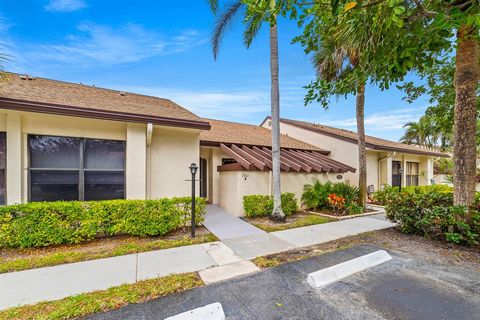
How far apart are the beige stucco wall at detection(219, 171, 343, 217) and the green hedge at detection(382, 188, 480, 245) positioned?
346 cm

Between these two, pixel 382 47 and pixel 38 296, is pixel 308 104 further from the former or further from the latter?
pixel 38 296

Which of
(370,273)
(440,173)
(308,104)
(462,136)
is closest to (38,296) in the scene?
(370,273)

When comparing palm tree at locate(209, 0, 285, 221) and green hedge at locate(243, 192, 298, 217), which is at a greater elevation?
palm tree at locate(209, 0, 285, 221)

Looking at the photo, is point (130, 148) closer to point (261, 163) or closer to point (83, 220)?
point (83, 220)

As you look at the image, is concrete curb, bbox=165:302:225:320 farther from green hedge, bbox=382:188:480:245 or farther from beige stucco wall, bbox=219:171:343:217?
green hedge, bbox=382:188:480:245

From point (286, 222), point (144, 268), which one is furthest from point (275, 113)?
point (144, 268)

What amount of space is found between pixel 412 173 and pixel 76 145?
21.3 meters

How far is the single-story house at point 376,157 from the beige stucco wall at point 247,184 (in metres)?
4.29

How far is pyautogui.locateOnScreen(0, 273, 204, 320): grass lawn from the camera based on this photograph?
269 centimetres

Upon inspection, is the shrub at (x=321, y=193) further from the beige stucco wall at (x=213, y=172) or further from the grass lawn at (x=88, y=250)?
the grass lawn at (x=88, y=250)

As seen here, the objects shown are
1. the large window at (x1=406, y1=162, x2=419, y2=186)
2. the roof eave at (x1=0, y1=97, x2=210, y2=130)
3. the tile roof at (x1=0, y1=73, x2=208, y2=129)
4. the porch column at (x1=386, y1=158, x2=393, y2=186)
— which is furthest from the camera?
the large window at (x1=406, y1=162, x2=419, y2=186)

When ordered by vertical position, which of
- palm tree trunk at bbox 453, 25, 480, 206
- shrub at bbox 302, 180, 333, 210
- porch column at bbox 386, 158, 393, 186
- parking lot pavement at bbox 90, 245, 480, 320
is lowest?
parking lot pavement at bbox 90, 245, 480, 320

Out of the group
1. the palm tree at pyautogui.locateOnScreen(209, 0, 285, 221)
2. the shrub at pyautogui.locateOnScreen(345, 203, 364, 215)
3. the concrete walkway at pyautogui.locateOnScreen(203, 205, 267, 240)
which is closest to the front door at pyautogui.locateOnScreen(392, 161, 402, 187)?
the shrub at pyautogui.locateOnScreen(345, 203, 364, 215)

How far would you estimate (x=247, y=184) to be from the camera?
27.6 feet
